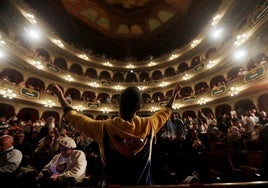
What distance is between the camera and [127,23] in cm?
2153

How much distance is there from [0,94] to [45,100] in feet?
11.7

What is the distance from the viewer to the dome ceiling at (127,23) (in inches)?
689

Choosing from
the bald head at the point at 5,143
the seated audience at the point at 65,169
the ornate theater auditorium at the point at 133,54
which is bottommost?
the seated audience at the point at 65,169

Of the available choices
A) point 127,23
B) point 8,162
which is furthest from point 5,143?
point 127,23

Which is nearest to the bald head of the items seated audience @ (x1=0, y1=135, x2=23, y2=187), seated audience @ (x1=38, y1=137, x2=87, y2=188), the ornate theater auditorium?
seated audience @ (x1=0, y1=135, x2=23, y2=187)

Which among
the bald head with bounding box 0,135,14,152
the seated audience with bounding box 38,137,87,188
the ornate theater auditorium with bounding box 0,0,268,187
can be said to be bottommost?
the seated audience with bounding box 38,137,87,188

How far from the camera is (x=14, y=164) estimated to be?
2596mm

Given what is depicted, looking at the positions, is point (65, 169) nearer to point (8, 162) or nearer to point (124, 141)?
point (8, 162)

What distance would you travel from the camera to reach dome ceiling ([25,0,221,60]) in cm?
1750

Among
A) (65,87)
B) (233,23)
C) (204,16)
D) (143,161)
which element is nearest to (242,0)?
(233,23)

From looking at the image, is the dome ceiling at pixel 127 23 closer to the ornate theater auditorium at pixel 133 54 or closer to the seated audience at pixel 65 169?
the ornate theater auditorium at pixel 133 54

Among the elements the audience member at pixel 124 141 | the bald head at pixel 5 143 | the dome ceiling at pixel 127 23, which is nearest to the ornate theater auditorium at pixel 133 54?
the dome ceiling at pixel 127 23

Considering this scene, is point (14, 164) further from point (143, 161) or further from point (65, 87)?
point (65, 87)

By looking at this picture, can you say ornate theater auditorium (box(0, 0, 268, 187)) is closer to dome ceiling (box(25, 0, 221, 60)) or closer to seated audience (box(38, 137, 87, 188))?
dome ceiling (box(25, 0, 221, 60))
